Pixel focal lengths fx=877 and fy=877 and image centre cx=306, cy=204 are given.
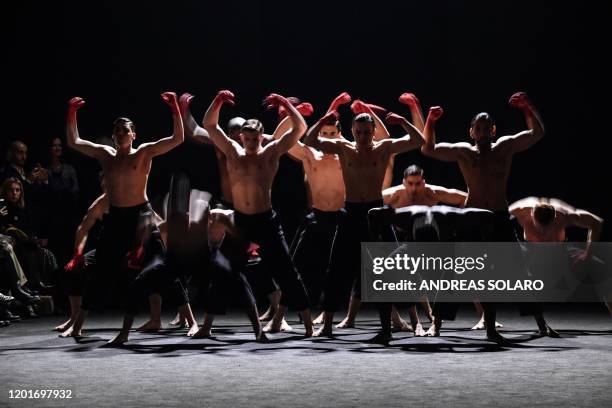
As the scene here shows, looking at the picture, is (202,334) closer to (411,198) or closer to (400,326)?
(400,326)

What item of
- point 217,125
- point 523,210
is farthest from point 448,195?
point 217,125

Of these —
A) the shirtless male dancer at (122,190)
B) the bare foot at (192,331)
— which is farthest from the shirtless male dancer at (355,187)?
the shirtless male dancer at (122,190)

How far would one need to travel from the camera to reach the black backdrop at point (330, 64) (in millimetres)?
7910

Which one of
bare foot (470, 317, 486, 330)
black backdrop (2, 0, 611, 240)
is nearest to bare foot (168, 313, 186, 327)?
bare foot (470, 317, 486, 330)

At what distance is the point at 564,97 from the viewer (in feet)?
26.0

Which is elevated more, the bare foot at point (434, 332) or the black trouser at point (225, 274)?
the black trouser at point (225, 274)

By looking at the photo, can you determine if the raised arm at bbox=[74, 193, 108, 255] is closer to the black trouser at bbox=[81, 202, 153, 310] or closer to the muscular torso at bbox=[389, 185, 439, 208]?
the black trouser at bbox=[81, 202, 153, 310]

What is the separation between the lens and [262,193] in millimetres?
5297

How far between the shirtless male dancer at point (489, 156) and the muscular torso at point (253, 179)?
0.95 m

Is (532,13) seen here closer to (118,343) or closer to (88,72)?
(88,72)

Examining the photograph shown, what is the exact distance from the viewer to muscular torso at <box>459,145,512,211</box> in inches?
207

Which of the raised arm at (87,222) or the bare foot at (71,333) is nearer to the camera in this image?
the bare foot at (71,333)

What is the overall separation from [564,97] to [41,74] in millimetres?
4784

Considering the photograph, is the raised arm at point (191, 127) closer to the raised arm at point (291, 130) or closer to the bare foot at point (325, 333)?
the raised arm at point (291, 130)
